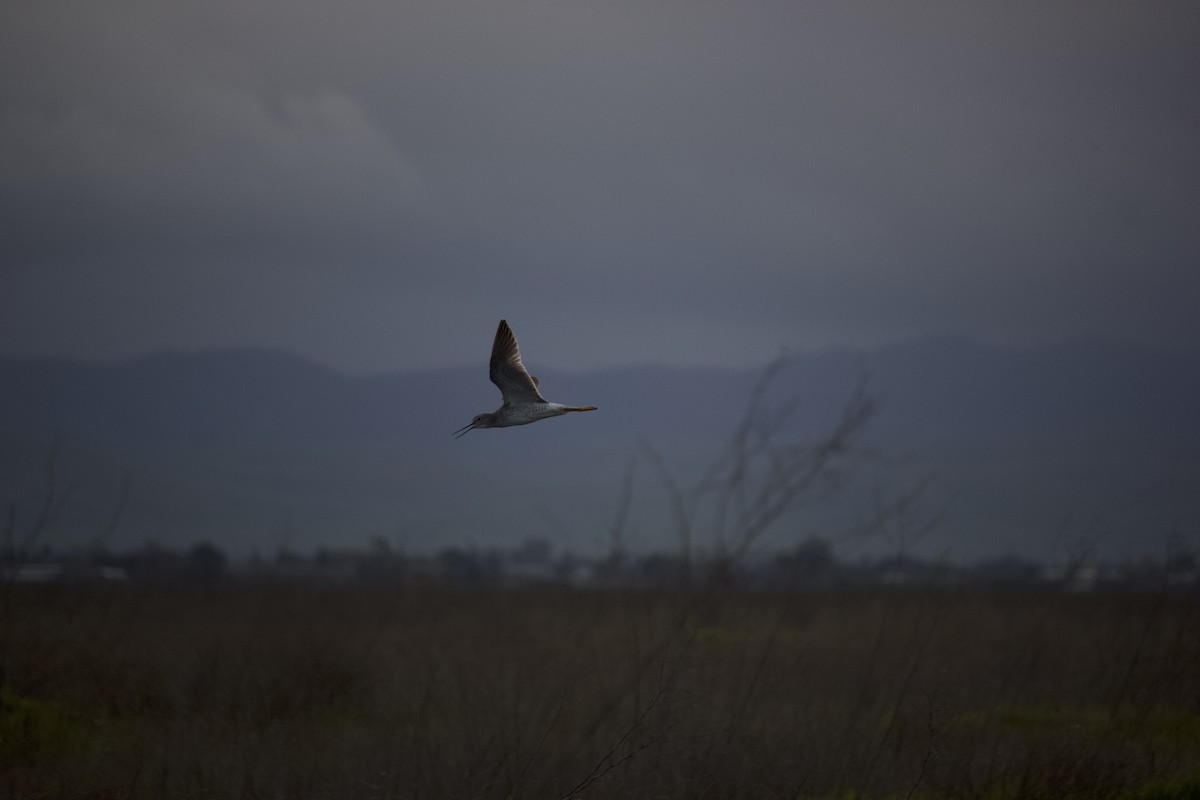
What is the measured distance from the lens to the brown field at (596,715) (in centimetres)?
881

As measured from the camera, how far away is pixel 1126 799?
33.3ft

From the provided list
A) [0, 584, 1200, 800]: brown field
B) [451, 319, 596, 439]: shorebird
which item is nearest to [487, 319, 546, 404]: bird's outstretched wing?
[451, 319, 596, 439]: shorebird

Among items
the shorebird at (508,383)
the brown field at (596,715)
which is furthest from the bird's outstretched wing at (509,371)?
the brown field at (596,715)

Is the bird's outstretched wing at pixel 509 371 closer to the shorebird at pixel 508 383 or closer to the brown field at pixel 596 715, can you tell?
the shorebird at pixel 508 383

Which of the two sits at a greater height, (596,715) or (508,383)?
(508,383)

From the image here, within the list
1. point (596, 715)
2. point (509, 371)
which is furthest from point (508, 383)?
point (596, 715)

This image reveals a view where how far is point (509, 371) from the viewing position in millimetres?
5793

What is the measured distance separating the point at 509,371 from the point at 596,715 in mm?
5337

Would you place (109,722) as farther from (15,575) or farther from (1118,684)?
(1118,684)

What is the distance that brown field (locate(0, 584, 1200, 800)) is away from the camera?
8.81 m

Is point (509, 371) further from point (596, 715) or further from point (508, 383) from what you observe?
point (596, 715)

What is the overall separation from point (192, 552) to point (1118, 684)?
45094 mm

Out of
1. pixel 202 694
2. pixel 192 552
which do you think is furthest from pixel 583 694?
pixel 192 552

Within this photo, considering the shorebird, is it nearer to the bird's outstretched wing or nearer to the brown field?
the bird's outstretched wing
